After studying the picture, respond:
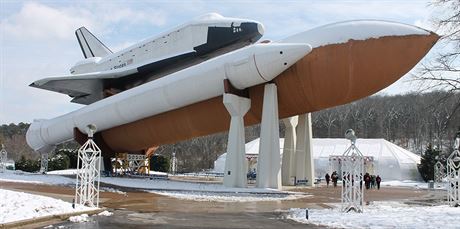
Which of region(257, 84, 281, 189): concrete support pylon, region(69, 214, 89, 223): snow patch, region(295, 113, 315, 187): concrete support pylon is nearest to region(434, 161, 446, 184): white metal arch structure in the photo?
region(295, 113, 315, 187): concrete support pylon

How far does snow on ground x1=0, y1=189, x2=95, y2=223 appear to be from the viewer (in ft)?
37.0

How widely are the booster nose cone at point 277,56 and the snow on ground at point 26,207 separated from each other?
11677mm

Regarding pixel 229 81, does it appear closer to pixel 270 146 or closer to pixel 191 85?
pixel 191 85

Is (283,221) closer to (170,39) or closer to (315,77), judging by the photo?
(315,77)

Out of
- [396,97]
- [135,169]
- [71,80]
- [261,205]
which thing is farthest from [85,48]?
[396,97]

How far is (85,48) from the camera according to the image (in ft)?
155

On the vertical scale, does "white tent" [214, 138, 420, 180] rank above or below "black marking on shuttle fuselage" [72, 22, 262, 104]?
below

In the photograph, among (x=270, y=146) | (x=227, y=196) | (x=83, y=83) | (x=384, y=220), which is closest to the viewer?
(x=384, y=220)

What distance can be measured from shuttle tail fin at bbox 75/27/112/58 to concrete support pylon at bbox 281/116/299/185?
23.7 m

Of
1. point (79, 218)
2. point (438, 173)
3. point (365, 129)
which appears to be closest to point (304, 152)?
point (79, 218)

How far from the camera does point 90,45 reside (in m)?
47.0

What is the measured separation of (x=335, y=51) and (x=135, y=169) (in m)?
20.4

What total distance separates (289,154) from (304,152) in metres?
0.97

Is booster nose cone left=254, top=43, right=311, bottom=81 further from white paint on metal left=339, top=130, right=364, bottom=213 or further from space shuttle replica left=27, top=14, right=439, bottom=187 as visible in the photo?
white paint on metal left=339, top=130, right=364, bottom=213
